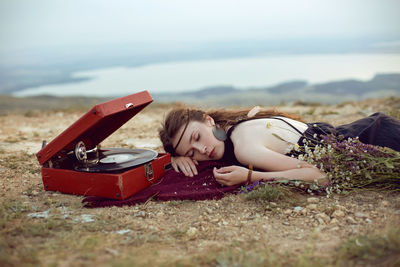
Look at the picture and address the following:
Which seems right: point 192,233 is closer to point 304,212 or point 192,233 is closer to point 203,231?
point 203,231

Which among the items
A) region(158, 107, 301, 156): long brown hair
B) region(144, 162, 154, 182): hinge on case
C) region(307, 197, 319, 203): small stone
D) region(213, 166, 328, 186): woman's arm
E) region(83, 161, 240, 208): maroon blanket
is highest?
region(158, 107, 301, 156): long brown hair

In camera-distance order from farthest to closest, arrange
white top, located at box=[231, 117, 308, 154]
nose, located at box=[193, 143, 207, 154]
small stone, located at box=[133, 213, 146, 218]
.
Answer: nose, located at box=[193, 143, 207, 154] → white top, located at box=[231, 117, 308, 154] → small stone, located at box=[133, 213, 146, 218]

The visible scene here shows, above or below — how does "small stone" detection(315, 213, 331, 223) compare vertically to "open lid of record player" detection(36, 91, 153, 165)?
below

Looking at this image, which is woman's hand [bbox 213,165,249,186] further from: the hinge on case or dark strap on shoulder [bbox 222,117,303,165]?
the hinge on case

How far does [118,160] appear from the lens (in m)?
3.62

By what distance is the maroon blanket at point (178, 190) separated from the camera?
3.29 m

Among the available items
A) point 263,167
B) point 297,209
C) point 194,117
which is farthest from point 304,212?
point 194,117

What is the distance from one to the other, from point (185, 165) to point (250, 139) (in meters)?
0.81

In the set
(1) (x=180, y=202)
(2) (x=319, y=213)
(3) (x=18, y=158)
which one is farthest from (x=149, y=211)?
(3) (x=18, y=158)

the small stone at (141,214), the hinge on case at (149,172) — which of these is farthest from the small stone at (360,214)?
the hinge on case at (149,172)

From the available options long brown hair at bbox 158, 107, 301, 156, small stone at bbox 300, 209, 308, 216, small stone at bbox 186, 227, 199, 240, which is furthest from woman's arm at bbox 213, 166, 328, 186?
small stone at bbox 186, 227, 199, 240

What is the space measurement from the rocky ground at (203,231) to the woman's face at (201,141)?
24.8 inches

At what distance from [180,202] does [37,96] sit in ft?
48.6

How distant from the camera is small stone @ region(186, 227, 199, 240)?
260 cm
